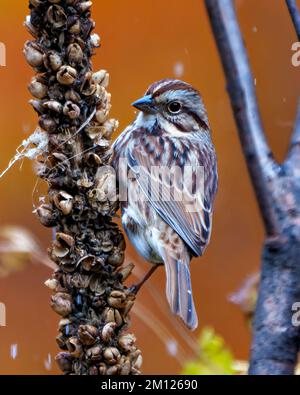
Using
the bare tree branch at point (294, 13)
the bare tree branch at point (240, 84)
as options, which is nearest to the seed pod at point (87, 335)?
the bare tree branch at point (240, 84)

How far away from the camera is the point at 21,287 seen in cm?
441

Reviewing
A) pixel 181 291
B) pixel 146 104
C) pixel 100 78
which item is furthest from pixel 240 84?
pixel 146 104

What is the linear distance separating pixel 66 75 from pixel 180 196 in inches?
47.4

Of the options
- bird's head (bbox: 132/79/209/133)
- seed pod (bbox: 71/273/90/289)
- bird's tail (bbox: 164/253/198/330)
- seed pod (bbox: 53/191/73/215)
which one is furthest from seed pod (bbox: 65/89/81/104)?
bird's head (bbox: 132/79/209/133)

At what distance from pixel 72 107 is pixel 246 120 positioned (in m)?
0.78

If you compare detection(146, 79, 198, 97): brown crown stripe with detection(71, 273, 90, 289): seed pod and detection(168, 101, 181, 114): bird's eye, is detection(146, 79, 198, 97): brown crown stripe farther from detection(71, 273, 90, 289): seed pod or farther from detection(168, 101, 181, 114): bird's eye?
detection(71, 273, 90, 289): seed pod

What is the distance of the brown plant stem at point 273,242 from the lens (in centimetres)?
161

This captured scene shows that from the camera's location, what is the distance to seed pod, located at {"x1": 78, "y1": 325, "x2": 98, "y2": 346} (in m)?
2.14

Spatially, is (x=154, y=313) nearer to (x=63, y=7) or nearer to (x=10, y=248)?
(x=10, y=248)

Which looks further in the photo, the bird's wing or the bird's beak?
the bird's beak

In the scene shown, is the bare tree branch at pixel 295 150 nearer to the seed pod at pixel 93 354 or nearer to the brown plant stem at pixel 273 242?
the brown plant stem at pixel 273 242

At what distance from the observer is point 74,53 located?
220 cm

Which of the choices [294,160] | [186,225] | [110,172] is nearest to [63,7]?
[110,172]

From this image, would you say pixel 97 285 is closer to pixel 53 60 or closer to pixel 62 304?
pixel 62 304
